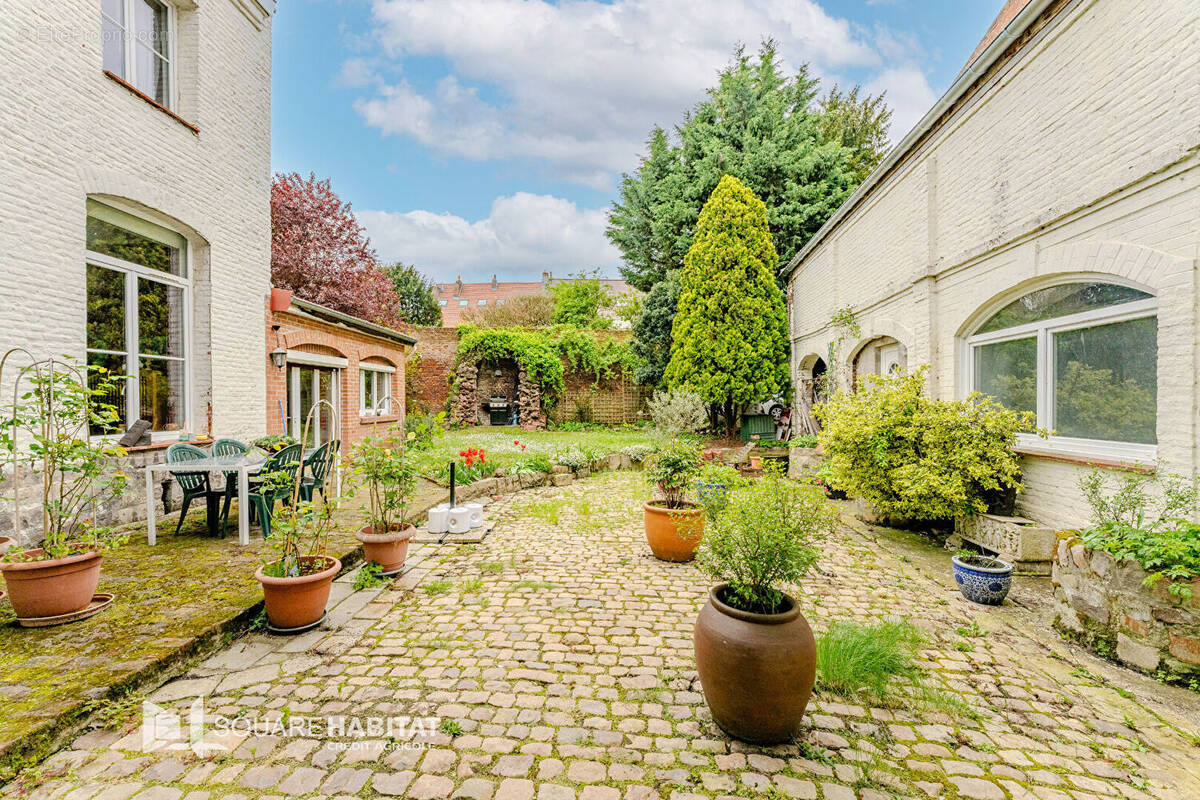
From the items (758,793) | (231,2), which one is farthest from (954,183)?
(231,2)

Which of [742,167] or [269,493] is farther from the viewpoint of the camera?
[742,167]

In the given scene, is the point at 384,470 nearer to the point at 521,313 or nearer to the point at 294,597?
the point at 294,597

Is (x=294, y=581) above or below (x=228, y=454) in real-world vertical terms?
below

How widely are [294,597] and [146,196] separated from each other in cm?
484

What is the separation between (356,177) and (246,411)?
11553 millimetres

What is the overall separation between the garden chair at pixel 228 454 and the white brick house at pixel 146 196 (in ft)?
1.85

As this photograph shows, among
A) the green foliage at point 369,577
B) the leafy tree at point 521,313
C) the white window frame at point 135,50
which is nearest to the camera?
the green foliage at point 369,577

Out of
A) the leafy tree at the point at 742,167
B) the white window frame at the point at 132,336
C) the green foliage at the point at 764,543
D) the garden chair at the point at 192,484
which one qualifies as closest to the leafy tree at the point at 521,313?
the leafy tree at the point at 742,167

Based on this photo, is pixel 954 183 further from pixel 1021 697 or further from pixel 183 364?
pixel 183 364

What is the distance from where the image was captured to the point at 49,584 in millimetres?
3066

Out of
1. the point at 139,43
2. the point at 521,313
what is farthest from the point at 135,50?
the point at 521,313

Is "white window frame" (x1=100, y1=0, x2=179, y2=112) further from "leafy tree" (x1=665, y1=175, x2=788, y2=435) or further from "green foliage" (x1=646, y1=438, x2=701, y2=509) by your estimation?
"leafy tree" (x1=665, y1=175, x2=788, y2=435)

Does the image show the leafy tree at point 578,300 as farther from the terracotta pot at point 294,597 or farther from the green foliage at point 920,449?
the terracotta pot at point 294,597

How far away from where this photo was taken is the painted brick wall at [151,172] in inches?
172
